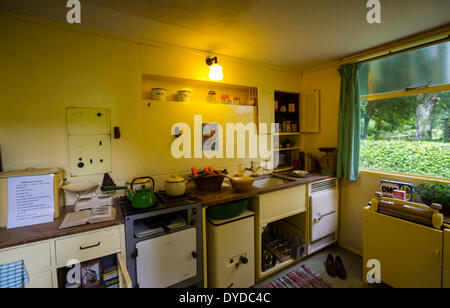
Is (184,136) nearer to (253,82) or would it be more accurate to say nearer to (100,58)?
(100,58)

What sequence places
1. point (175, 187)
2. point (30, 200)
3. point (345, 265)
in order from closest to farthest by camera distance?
point (30, 200), point (175, 187), point (345, 265)

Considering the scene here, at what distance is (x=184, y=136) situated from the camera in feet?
6.84

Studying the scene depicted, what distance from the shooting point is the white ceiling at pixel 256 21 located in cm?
137

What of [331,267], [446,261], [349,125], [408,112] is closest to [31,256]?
[331,267]

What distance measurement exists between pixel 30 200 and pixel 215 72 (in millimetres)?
1742

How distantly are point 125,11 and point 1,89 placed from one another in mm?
1007

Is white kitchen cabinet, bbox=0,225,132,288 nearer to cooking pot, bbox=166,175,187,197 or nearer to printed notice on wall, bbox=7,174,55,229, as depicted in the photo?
printed notice on wall, bbox=7,174,55,229

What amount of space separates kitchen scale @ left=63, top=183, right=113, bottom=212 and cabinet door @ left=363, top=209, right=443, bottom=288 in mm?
2312

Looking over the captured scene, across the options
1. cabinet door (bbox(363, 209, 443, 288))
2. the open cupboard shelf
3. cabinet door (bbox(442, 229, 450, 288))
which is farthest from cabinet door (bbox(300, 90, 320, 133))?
cabinet door (bbox(442, 229, 450, 288))

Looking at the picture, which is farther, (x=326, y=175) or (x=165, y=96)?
(x=326, y=175)

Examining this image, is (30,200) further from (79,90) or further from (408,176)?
(408,176)

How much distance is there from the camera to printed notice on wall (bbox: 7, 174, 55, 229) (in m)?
1.24

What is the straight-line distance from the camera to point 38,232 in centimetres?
118
